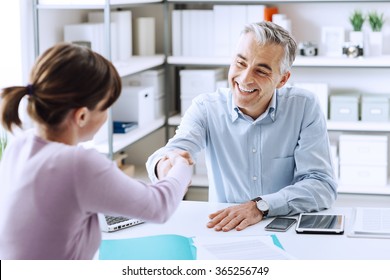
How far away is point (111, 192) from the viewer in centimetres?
144

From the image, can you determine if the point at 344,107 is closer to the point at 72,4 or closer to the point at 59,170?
the point at 72,4

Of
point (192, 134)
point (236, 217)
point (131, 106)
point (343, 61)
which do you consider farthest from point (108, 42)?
point (236, 217)

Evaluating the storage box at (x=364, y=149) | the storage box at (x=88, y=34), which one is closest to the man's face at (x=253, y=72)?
the storage box at (x=88, y=34)

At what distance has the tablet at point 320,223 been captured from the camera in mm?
2035

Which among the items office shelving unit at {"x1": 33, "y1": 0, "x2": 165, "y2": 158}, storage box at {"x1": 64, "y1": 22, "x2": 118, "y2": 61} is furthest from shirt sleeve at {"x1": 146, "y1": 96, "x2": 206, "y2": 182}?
storage box at {"x1": 64, "y1": 22, "x2": 118, "y2": 61}

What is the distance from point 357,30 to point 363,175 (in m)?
0.83

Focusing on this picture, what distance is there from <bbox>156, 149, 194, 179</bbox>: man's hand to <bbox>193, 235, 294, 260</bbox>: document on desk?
217 millimetres

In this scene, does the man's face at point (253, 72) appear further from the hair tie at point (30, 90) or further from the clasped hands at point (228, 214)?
the hair tie at point (30, 90)

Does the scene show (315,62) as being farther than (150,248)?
Yes

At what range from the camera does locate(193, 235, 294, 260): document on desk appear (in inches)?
72.8

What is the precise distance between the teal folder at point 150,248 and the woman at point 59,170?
39 centimetres

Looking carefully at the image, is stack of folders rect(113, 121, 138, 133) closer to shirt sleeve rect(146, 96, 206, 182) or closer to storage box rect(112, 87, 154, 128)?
storage box rect(112, 87, 154, 128)
